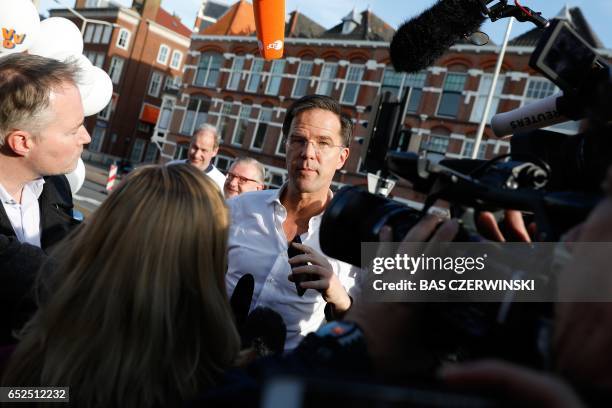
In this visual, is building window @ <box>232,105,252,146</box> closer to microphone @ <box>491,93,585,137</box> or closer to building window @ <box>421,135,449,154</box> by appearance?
building window @ <box>421,135,449,154</box>

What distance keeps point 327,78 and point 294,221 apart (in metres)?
20.1

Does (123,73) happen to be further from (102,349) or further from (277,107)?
(102,349)

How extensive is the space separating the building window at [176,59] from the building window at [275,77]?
13725mm

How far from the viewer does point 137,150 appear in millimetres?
33594

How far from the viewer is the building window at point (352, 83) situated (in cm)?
2066

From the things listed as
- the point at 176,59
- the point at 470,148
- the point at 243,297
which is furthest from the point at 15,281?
the point at 176,59

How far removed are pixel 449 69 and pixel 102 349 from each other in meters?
19.3

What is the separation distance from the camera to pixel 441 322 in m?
0.88

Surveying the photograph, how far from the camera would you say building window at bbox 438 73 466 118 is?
18.3m

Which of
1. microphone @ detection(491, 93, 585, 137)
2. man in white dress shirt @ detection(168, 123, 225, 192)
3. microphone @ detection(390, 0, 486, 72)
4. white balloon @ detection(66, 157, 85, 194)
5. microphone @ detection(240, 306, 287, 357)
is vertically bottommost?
microphone @ detection(240, 306, 287, 357)

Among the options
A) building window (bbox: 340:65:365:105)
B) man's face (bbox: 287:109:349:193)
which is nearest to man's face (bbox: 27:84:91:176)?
man's face (bbox: 287:109:349:193)

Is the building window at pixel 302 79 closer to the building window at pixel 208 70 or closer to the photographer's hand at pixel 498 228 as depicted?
the building window at pixel 208 70

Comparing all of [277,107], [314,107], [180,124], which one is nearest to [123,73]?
[180,124]

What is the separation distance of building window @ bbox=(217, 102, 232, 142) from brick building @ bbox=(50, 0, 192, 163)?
9.63 meters
